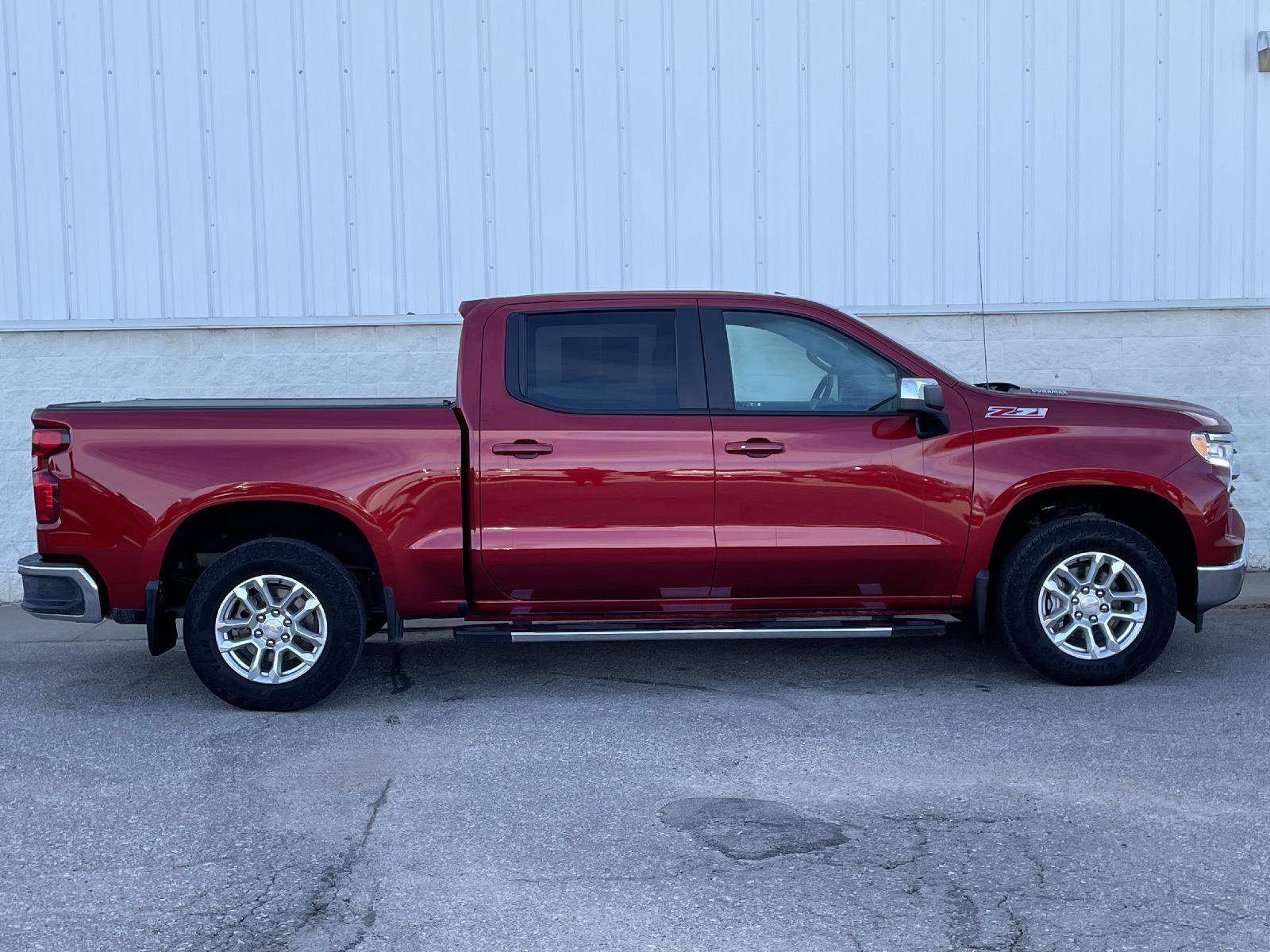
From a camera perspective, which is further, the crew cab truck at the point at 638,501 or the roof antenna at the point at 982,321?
the roof antenna at the point at 982,321

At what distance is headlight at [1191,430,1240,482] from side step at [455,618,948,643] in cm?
152

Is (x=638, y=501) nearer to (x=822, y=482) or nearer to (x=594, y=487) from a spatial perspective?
(x=594, y=487)

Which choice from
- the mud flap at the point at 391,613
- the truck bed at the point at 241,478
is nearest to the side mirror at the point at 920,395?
the truck bed at the point at 241,478

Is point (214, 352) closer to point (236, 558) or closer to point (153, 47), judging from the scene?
point (153, 47)

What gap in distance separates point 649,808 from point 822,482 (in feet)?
6.79

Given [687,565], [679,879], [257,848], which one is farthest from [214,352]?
[679,879]

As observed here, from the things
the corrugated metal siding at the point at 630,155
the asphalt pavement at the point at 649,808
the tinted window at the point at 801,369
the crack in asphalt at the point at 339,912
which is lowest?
the asphalt pavement at the point at 649,808

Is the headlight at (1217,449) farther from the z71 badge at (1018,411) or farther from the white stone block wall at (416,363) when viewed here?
the white stone block wall at (416,363)

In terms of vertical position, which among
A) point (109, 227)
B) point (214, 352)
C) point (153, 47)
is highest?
point (153, 47)

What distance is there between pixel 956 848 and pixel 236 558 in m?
3.50

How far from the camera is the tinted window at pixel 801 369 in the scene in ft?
21.1

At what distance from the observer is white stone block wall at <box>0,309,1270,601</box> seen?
991 cm

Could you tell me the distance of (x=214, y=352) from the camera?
995cm

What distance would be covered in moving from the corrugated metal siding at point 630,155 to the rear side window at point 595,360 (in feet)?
11.7
